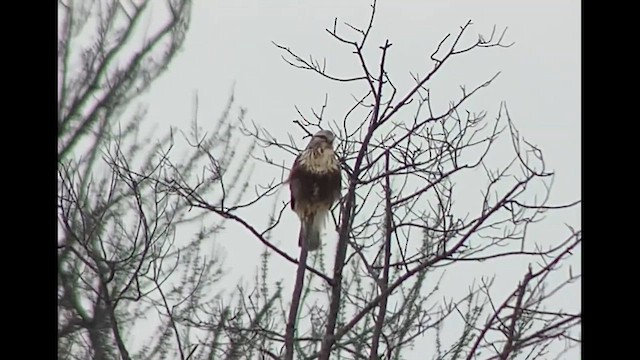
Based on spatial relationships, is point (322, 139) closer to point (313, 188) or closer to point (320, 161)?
point (320, 161)

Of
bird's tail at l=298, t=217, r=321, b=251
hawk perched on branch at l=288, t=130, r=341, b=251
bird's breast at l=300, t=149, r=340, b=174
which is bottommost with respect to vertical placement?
bird's tail at l=298, t=217, r=321, b=251

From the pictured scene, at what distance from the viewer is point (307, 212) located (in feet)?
13.4

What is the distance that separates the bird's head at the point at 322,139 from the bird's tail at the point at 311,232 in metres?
0.39

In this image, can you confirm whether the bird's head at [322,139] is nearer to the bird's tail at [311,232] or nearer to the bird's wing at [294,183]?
the bird's wing at [294,183]

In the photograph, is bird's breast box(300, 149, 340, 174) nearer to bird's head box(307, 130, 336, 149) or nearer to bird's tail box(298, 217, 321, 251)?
bird's head box(307, 130, 336, 149)

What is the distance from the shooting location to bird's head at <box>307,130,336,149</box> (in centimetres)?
363

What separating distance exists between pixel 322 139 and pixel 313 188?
1.21ft

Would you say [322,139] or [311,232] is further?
[311,232]

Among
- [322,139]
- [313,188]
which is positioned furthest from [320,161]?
[322,139]

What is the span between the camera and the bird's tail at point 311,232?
13.1 ft

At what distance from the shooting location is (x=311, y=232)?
4.05m

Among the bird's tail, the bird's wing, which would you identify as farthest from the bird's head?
the bird's tail

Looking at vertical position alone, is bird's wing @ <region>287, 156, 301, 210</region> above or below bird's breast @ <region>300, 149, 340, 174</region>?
below

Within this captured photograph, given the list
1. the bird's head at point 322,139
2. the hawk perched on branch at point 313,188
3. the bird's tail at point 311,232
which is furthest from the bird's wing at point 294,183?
the bird's head at point 322,139
